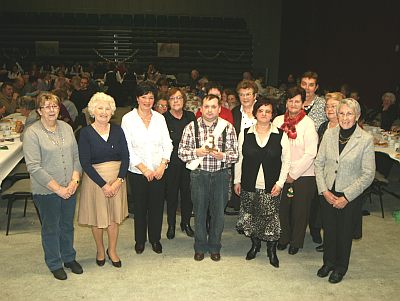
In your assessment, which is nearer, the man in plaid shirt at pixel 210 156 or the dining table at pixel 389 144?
the man in plaid shirt at pixel 210 156

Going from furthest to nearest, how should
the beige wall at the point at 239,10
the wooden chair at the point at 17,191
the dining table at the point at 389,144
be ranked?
the beige wall at the point at 239,10 < the dining table at the point at 389,144 < the wooden chair at the point at 17,191

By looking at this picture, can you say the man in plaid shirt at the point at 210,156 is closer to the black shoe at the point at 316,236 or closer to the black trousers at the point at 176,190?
the black trousers at the point at 176,190

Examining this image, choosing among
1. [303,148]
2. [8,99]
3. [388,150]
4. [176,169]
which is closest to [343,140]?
[303,148]

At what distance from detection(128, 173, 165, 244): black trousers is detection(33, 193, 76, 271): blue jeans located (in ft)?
1.93

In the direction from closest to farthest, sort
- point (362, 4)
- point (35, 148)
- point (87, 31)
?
point (35, 148), point (362, 4), point (87, 31)

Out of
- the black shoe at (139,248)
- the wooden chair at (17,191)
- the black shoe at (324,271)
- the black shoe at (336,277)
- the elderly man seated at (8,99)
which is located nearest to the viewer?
the black shoe at (336,277)

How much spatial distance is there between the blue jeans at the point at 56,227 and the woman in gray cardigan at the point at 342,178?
2.07 m

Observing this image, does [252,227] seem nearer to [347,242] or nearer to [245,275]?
[245,275]

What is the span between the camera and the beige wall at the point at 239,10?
18547 millimetres

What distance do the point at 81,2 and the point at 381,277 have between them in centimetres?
1718

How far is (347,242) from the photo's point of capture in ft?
12.5

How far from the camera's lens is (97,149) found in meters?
3.74

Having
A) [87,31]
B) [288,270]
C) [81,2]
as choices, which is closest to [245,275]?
[288,270]

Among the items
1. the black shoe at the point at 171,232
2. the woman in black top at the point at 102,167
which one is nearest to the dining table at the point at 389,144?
the black shoe at the point at 171,232
